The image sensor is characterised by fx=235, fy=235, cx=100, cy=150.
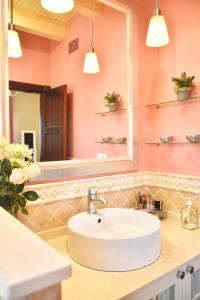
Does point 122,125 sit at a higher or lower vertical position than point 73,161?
higher

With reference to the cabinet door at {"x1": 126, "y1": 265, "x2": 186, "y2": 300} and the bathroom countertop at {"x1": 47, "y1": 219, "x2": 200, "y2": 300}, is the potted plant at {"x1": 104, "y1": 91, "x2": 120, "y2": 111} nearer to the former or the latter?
the bathroom countertop at {"x1": 47, "y1": 219, "x2": 200, "y2": 300}

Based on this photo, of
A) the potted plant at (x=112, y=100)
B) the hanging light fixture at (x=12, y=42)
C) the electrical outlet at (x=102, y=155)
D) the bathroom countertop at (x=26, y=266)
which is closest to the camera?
the bathroom countertop at (x=26, y=266)

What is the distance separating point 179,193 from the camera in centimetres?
157

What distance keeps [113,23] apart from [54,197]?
1.25 meters

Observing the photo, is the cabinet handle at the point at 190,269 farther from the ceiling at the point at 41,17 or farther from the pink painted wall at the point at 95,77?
the ceiling at the point at 41,17

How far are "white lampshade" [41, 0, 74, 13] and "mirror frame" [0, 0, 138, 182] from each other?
225 mm

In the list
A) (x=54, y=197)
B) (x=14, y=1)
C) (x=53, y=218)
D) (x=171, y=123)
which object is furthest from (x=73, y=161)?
(x=14, y=1)

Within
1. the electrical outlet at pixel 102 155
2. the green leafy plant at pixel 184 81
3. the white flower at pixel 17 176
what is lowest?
the white flower at pixel 17 176

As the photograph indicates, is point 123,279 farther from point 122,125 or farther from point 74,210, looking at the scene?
point 122,125

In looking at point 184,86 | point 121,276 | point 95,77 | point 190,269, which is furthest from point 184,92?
point 121,276

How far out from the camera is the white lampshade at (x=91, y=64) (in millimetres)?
1591

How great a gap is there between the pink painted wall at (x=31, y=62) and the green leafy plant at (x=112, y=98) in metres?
0.48

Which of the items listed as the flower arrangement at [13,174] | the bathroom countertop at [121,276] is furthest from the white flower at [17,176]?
the bathroom countertop at [121,276]

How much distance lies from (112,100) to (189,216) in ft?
3.07
